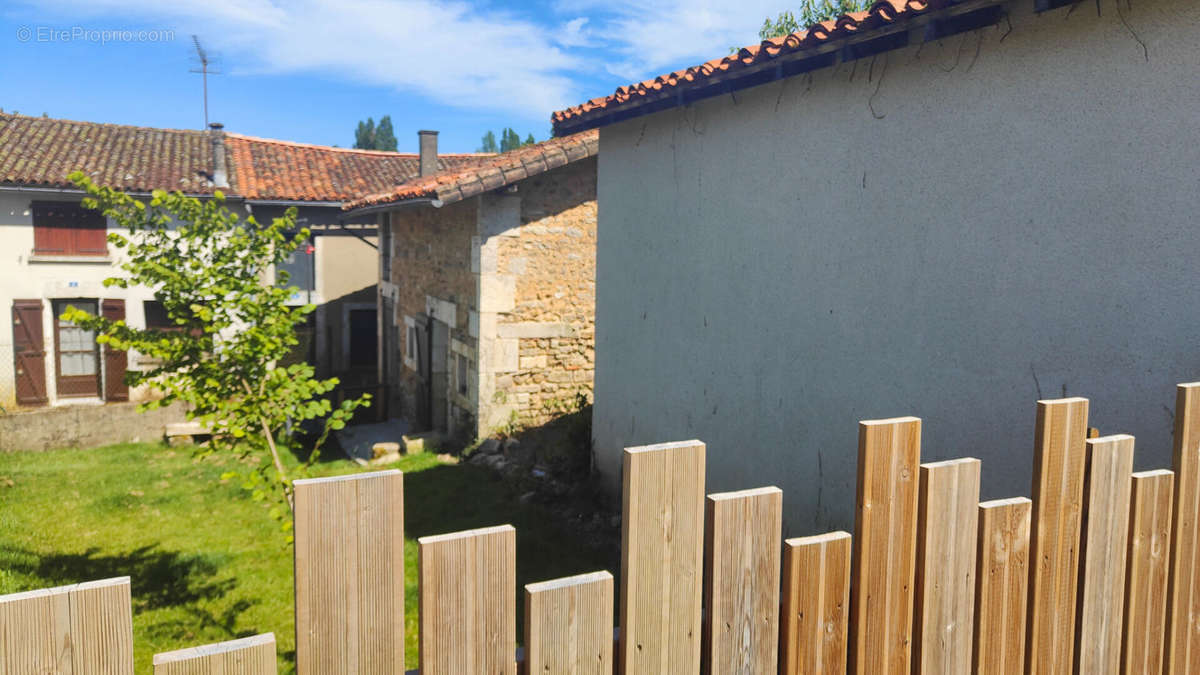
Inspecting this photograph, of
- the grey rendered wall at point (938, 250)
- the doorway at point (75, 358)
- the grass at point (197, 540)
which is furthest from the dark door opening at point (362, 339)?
the grey rendered wall at point (938, 250)

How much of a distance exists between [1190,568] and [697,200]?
4.39 metres

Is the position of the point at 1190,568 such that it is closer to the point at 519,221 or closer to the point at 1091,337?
the point at 1091,337

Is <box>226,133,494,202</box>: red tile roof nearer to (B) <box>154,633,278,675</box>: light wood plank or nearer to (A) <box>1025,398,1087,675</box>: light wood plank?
(A) <box>1025,398,1087,675</box>: light wood plank

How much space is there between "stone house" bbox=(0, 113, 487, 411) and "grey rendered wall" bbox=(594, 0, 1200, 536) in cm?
1205

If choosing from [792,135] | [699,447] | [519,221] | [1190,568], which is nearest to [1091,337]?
[1190,568]

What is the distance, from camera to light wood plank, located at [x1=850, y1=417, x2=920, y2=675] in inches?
64.9

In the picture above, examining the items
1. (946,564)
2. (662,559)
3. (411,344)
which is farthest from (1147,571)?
(411,344)

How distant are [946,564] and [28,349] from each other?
735 inches

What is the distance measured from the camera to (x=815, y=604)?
5.31 feet

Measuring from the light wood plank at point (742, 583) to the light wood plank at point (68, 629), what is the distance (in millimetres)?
916

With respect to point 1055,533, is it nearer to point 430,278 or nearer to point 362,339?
point 430,278

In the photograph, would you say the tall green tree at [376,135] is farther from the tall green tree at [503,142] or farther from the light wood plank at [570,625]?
the light wood plank at [570,625]

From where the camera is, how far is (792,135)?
16.9ft

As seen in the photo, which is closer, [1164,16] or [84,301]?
[1164,16]
